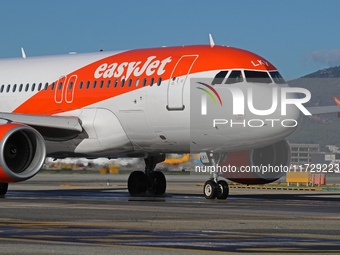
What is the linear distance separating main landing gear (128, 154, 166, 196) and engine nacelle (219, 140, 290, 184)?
111 inches

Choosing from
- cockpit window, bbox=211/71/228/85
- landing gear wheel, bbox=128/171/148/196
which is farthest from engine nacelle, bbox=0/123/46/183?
landing gear wheel, bbox=128/171/148/196

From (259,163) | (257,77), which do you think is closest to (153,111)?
(257,77)

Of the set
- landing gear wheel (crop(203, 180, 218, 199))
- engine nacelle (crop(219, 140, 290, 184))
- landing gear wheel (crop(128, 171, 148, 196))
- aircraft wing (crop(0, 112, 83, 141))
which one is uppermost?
aircraft wing (crop(0, 112, 83, 141))

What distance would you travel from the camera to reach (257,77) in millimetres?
22891

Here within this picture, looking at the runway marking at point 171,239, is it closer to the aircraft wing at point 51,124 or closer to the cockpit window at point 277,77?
the aircraft wing at point 51,124

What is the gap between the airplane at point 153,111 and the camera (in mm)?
22250

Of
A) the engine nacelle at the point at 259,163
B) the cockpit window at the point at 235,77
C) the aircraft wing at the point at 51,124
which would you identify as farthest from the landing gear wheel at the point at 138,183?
the cockpit window at the point at 235,77

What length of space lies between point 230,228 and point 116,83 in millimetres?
12111

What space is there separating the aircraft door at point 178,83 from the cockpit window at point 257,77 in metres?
1.78

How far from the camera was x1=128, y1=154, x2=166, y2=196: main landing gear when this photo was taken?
90.5 feet

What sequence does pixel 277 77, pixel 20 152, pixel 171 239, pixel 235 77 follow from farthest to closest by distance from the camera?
pixel 277 77 → pixel 235 77 → pixel 20 152 → pixel 171 239

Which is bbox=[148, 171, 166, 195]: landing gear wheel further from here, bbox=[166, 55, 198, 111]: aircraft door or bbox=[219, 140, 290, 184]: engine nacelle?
bbox=[166, 55, 198, 111]: aircraft door

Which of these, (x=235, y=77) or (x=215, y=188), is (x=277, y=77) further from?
(x=215, y=188)

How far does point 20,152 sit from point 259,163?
26.0 feet
